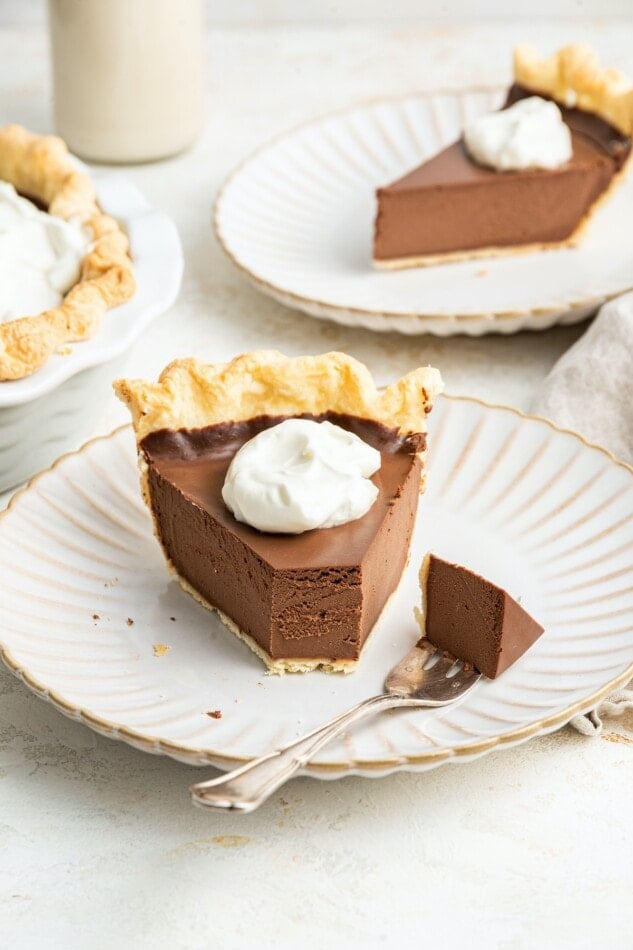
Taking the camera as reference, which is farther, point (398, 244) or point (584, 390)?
point (398, 244)

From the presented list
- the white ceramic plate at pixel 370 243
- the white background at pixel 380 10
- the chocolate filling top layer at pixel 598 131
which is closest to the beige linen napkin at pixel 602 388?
the white ceramic plate at pixel 370 243

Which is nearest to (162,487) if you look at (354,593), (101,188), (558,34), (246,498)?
(246,498)

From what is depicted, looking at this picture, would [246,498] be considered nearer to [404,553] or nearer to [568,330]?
[404,553]

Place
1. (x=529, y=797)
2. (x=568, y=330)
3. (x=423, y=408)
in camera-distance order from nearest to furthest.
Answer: (x=529, y=797)
(x=423, y=408)
(x=568, y=330)

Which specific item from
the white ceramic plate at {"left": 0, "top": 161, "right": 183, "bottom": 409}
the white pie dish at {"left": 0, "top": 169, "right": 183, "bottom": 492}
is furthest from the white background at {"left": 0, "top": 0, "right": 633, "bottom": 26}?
the white pie dish at {"left": 0, "top": 169, "right": 183, "bottom": 492}

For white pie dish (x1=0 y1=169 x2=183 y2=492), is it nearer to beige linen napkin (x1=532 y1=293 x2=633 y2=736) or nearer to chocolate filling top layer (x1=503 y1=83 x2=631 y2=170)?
beige linen napkin (x1=532 y1=293 x2=633 y2=736)

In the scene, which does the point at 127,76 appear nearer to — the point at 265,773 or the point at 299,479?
the point at 299,479

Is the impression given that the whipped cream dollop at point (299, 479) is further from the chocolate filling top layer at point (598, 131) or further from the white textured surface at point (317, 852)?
the chocolate filling top layer at point (598, 131)
